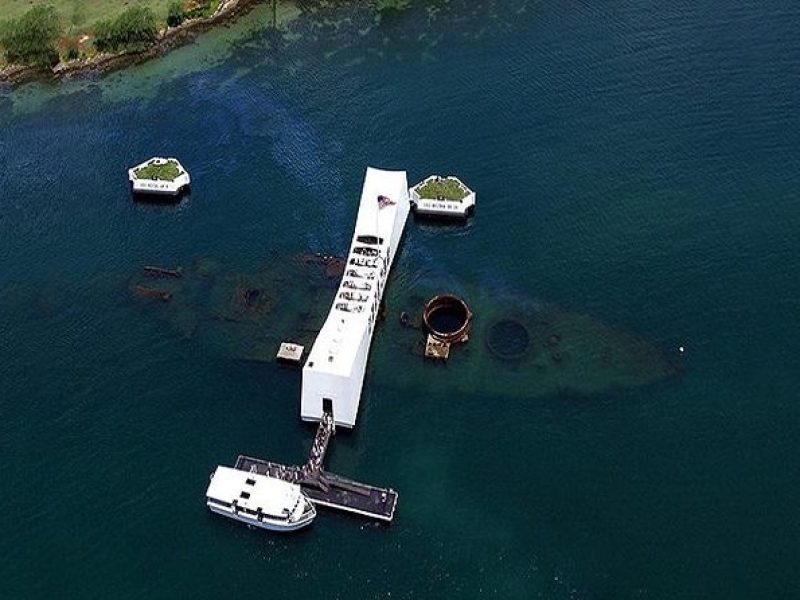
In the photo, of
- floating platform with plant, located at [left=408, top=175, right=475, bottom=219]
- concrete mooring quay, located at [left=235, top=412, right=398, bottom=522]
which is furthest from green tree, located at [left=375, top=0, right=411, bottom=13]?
concrete mooring quay, located at [left=235, top=412, right=398, bottom=522]

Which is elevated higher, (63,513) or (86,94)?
(86,94)

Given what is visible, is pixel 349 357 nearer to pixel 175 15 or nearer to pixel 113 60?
pixel 113 60

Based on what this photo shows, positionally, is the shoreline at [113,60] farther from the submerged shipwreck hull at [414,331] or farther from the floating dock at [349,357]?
→ the floating dock at [349,357]

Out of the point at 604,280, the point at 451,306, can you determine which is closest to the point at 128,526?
the point at 451,306

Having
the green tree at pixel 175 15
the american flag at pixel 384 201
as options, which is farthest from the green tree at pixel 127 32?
the american flag at pixel 384 201

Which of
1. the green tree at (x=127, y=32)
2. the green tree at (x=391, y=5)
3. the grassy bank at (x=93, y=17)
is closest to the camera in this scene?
the green tree at (x=127, y=32)

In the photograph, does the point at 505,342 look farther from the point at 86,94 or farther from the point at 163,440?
the point at 86,94
